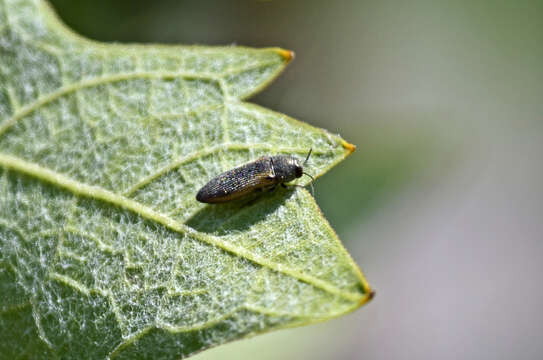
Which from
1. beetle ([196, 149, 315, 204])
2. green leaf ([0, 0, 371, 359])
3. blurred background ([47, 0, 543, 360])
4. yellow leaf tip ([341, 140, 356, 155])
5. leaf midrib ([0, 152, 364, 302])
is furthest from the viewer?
blurred background ([47, 0, 543, 360])

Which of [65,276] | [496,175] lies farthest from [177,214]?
[496,175]

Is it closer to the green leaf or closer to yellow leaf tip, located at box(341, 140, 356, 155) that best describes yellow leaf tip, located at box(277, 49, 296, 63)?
the green leaf

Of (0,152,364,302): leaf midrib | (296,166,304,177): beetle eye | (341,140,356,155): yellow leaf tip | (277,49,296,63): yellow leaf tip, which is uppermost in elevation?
(277,49,296,63): yellow leaf tip

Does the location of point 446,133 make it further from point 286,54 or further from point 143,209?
point 143,209

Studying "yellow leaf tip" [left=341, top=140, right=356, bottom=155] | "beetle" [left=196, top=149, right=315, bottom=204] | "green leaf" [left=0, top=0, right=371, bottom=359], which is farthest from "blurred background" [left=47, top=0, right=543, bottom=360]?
"yellow leaf tip" [left=341, top=140, right=356, bottom=155]

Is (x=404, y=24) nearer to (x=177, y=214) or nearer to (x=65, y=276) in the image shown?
(x=177, y=214)

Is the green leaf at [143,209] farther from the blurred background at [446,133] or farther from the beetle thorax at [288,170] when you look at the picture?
the blurred background at [446,133]

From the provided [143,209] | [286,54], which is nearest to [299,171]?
[286,54]
